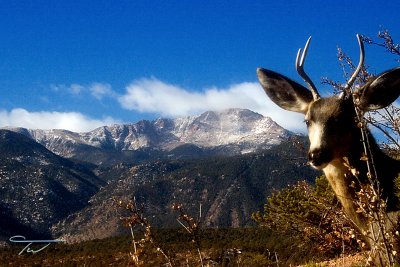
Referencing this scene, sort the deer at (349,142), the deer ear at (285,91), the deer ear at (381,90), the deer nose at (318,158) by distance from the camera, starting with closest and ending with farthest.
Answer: the deer nose at (318,158) → the deer at (349,142) → the deer ear at (381,90) → the deer ear at (285,91)

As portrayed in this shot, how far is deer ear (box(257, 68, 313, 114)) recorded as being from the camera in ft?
27.5

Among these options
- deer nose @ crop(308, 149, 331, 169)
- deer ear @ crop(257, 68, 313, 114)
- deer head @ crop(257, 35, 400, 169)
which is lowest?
deer nose @ crop(308, 149, 331, 169)

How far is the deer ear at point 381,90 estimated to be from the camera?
711cm

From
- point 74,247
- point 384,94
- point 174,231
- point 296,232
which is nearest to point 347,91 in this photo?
point 384,94

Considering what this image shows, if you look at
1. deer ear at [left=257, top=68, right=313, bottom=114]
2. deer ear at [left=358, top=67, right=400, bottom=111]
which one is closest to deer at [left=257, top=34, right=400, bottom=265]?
deer ear at [left=358, top=67, right=400, bottom=111]

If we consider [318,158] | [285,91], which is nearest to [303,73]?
[285,91]

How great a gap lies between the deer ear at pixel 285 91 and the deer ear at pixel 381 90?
1185 mm

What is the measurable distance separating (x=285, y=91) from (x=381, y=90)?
5.54 ft

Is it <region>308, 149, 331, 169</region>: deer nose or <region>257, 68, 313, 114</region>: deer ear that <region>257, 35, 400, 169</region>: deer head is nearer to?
<region>308, 149, 331, 169</region>: deer nose

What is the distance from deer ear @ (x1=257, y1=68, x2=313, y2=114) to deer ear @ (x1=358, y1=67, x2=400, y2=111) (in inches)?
46.7

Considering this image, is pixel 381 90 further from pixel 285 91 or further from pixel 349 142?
pixel 285 91

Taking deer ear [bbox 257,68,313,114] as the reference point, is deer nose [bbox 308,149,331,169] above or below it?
below

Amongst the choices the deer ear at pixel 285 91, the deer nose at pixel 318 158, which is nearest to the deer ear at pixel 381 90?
the deer nose at pixel 318 158

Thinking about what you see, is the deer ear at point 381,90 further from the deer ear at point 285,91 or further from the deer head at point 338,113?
the deer ear at point 285,91
